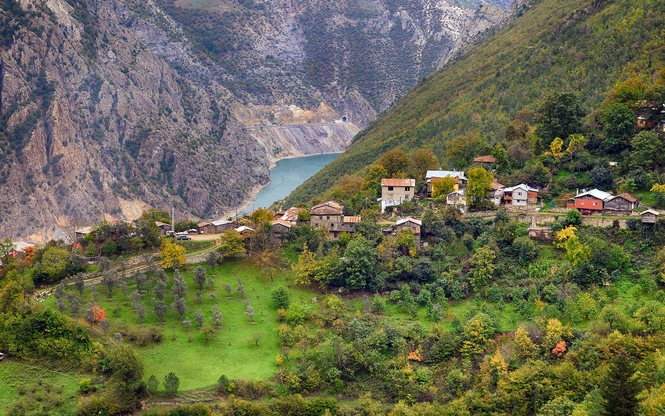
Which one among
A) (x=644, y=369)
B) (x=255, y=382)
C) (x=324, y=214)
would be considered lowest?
(x=255, y=382)

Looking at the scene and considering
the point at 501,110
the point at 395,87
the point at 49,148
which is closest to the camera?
the point at 501,110

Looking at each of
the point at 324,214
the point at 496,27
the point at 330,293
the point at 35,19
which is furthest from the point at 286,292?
the point at 496,27

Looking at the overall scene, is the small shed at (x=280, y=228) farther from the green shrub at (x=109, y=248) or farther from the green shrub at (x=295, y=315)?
the green shrub at (x=109, y=248)

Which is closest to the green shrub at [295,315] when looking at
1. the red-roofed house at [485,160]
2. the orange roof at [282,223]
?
the orange roof at [282,223]

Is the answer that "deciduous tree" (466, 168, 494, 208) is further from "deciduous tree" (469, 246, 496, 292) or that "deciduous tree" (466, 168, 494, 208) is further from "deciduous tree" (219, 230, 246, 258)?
"deciduous tree" (219, 230, 246, 258)

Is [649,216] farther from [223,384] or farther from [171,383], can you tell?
[171,383]

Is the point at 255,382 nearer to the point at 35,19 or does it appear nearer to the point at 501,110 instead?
the point at 501,110

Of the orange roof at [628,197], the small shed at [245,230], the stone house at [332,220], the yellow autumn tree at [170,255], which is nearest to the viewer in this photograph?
the orange roof at [628,197]
